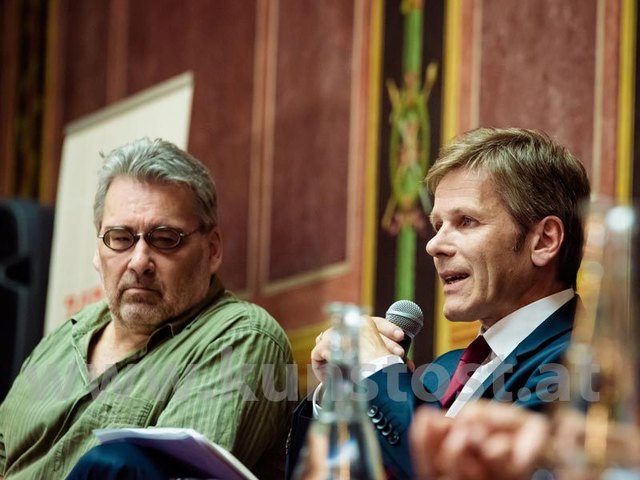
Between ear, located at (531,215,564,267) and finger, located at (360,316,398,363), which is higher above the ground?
ear, located at (531,215,564,267)

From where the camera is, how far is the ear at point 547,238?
249cm

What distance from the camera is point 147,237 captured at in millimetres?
3082

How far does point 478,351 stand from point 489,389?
0.68 feet

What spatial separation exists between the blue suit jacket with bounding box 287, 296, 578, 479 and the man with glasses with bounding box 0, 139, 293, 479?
30cm

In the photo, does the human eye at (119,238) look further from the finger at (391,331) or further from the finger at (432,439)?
the finger at (432,439)

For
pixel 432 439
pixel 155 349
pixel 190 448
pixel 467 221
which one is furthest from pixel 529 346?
pixel 155 349

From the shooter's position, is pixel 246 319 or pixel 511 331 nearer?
pixel 511 331

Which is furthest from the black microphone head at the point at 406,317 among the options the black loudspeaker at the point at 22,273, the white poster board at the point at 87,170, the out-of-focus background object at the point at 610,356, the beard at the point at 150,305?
the black loudspeaker at the point at 22,273

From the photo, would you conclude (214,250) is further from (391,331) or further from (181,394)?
(391,331)

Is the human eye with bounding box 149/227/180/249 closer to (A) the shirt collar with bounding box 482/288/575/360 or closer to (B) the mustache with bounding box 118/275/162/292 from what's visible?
(B) the mustache with bounding box 118/275/162/292

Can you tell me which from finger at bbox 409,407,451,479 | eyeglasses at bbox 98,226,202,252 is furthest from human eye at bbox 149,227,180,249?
finger at bbox 409,407,451,479

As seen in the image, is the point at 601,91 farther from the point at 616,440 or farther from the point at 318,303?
the point at 616,440

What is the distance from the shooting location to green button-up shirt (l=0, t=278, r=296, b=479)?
2.72 m

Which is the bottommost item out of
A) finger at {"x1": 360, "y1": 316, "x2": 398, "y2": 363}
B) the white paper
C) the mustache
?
the white paper
